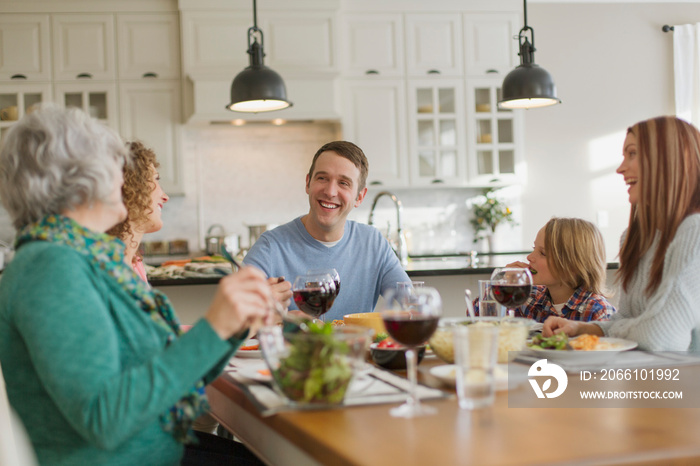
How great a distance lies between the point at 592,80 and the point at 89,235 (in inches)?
220

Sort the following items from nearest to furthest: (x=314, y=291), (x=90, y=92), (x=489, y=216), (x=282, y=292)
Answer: (x=314, y=291) < (x=282, y=292) < (x=90, y=92) < (x=489, y=216)

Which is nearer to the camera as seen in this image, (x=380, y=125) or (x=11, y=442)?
(x=11, y=442)

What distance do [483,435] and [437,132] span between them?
457 centimetres

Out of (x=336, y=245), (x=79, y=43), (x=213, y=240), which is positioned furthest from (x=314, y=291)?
(x=79, y=43)

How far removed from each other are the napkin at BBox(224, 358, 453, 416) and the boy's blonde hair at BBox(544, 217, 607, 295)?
1180 mm

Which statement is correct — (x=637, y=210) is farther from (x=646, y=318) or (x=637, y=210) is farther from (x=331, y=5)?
(x=331, y=5)

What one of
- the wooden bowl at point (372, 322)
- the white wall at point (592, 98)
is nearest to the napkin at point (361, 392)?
the wooden bowl at point (372, 322)

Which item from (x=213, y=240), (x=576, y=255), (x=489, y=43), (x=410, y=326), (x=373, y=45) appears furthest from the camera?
(x=489, y=43)

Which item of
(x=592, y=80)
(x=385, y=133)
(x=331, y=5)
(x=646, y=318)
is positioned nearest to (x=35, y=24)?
(x=331, y=5)

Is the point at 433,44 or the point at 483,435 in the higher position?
the point at 433,44

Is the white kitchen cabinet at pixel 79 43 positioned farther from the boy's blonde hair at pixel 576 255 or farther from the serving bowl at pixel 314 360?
the serving bowl at pixel 314 360

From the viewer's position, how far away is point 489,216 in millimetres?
5527

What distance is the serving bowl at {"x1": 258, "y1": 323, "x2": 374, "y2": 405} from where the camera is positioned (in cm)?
102

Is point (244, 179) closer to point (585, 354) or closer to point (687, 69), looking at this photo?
point (687, 69)
